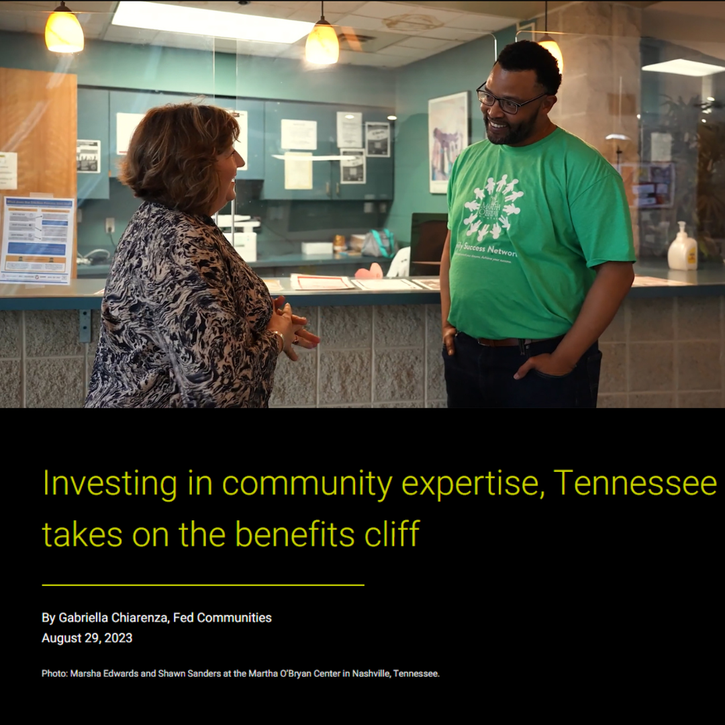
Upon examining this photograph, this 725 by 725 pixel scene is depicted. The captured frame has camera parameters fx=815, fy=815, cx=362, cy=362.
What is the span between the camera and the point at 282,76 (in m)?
3.65

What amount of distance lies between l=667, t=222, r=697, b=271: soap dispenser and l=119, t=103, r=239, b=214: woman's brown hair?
2561 mm

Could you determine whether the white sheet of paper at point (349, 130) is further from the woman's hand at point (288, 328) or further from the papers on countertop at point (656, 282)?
the woman's hand at point (288, 328)

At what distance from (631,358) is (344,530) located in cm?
291

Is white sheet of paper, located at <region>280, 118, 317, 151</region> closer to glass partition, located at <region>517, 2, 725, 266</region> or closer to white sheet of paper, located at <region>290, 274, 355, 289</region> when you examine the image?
white sheet of paper, located at <region>290, 274, 355, 289</region>

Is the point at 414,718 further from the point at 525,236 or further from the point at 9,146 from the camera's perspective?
the point at 9,146

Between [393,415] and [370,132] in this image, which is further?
[370,132]

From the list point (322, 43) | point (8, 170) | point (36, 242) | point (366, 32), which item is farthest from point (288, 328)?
point (366, 32)

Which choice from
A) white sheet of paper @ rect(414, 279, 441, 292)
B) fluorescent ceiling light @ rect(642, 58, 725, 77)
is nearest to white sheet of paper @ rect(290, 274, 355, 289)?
white sheet of paper @ rect(414, 279, 441, 292)

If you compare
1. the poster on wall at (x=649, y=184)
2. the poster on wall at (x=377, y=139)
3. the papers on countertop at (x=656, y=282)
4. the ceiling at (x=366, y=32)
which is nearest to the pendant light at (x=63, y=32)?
the ceiling at (x=366, y=32)

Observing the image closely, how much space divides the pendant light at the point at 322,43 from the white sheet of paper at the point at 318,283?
3.37ft

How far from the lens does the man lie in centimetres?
199

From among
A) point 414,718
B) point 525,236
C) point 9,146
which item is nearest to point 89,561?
point 414,718

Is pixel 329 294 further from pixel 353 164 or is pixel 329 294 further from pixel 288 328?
pixel 353 164

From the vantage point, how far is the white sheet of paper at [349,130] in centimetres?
395
